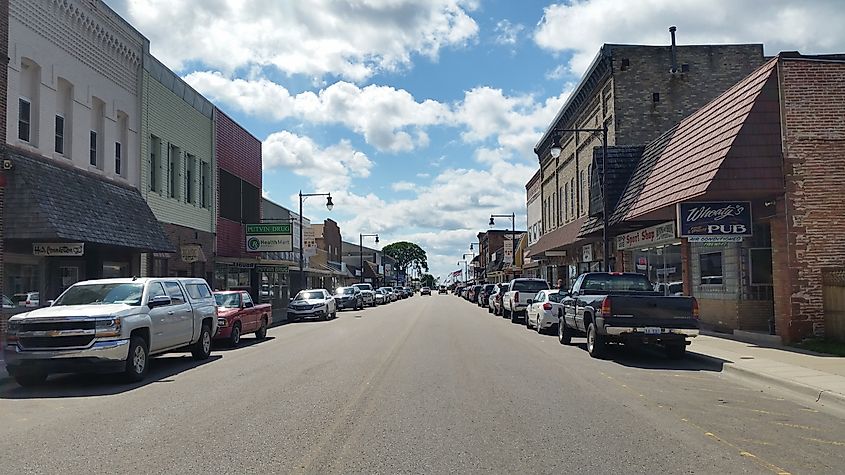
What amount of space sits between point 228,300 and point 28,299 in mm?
5276

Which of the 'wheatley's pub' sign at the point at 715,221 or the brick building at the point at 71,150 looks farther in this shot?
the 'wheatley's pub' sign at the point at 715,221

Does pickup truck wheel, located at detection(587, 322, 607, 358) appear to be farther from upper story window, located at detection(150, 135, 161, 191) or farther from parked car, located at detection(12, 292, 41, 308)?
upper story window, located at detection(150, 135, 161, 191)

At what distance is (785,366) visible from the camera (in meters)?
13.7

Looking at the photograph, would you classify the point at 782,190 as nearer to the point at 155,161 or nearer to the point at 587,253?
the point at 587,253

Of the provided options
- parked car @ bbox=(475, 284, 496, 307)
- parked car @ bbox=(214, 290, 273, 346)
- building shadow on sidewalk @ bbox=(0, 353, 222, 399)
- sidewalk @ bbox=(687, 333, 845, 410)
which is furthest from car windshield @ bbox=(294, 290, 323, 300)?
sidewalk @ bbox=(687, 333, 845, 410)

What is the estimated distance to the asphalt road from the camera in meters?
6.99

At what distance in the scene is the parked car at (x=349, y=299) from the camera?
49.2 meters

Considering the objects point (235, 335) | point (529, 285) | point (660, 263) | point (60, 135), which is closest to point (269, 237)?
point (529, 285)

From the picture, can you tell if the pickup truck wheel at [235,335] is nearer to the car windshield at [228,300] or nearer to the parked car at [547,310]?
the car windshield at [228,300]

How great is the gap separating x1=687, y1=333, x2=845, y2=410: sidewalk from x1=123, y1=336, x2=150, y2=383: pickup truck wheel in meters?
10.9

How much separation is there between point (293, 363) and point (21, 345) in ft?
16.9

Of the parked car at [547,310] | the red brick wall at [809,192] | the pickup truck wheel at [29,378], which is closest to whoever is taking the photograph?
the pickup truck wheel at [29,378]

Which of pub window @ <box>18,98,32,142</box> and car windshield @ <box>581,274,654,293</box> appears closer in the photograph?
car windshield @ <box>581,274,654,293</box>

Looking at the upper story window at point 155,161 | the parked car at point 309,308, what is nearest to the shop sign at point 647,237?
the parked car at point 309,308
